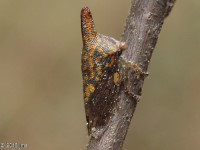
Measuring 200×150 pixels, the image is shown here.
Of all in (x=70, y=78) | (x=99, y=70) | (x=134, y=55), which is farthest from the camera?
(x=70, y=78)

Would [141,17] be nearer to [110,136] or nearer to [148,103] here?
[110,136]

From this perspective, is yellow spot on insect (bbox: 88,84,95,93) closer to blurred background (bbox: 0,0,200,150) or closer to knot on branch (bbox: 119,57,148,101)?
knot on branch (bbox: 119,57,148,101)

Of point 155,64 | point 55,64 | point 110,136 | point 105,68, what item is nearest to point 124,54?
point 105,68

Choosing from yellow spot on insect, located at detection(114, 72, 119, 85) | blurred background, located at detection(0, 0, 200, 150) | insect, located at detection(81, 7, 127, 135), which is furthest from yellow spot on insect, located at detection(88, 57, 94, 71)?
blurred background, located at detection(0, 0, 200, 150)

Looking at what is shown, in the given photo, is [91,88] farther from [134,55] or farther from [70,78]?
[70,78]

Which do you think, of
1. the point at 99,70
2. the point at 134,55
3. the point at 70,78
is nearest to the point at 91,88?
the point at 99,70

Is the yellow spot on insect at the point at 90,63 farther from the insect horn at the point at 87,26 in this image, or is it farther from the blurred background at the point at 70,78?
the blurred background at the point at 70,78

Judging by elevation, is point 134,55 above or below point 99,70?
above
